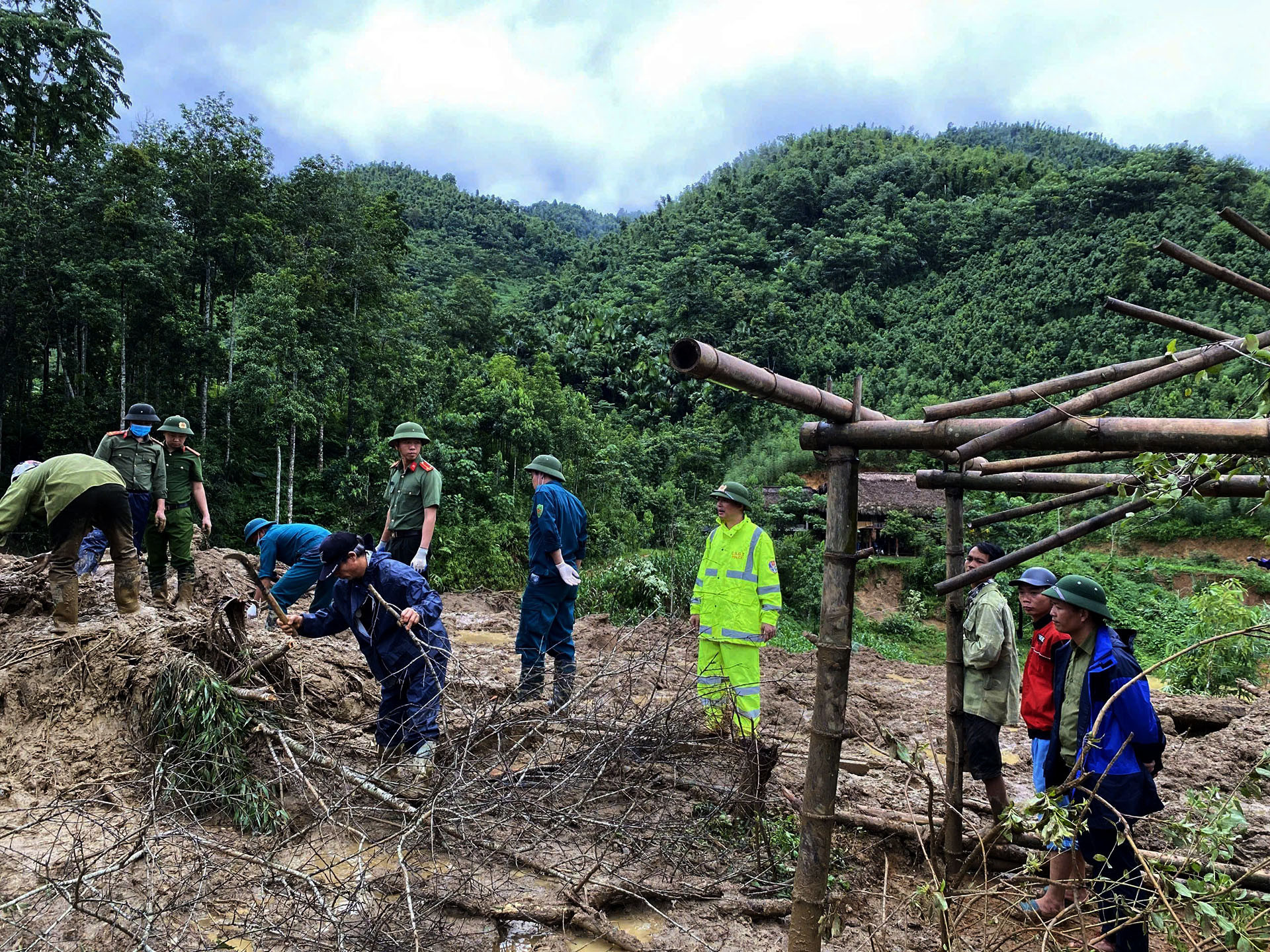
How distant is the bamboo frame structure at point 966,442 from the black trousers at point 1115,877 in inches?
21.5

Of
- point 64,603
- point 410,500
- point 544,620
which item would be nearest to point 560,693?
point 544,620

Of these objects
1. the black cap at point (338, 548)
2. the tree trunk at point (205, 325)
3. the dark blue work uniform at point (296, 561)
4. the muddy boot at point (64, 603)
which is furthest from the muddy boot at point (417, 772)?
the tree trunk at point (205, 325)

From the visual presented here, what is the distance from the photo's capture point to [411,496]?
232 inches

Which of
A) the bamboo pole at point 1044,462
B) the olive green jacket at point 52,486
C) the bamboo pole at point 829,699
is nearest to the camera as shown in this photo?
the bamboo pole at point 829,699

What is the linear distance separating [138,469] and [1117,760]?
658cm

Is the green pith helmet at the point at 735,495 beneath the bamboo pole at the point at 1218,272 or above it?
beneath

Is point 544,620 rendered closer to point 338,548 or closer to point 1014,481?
point 338,548

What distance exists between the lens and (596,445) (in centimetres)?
1994

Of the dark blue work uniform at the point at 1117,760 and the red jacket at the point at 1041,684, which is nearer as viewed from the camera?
the dark blue work uniform at the point at 1117,760

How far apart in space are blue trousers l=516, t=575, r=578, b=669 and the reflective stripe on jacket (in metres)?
1.04

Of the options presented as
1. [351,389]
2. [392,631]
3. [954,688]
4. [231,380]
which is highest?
[351,389]

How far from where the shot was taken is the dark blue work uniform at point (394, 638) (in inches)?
163

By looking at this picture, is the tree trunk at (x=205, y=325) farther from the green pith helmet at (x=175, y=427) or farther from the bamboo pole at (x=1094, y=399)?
the bamboo pole at (x=1094, y=399)

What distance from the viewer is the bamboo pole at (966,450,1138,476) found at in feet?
9.53
